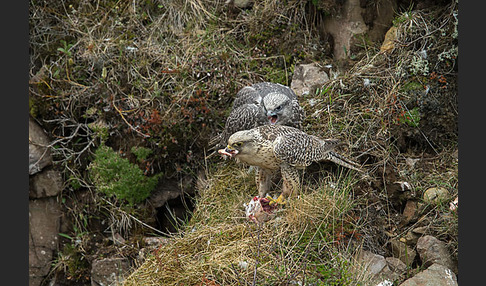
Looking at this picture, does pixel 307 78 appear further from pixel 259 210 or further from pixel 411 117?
pixel 259 210

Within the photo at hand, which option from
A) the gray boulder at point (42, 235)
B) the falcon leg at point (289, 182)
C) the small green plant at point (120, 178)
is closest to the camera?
the falcon leg at point (289, 182)

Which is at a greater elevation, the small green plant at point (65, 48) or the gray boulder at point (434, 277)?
the small green plant at point (65, 48)

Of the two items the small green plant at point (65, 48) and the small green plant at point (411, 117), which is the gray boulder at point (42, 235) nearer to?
the small green plant at point (65, 48)

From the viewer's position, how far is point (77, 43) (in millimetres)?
6695

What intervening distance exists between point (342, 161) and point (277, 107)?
783mm

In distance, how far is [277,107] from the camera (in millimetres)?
5133

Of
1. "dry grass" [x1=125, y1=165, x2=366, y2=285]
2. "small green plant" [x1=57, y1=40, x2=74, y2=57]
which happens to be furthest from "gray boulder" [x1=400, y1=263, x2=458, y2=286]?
"small green plant" [x1=57, y1=40, x2=74, y2=57]

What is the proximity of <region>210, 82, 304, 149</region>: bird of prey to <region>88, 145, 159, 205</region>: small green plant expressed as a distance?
120 cm

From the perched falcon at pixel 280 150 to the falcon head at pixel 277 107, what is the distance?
0.20m

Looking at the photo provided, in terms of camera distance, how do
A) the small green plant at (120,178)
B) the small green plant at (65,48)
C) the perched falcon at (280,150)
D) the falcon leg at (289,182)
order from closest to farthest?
the perched falcon at (280,150) < the falcon leg at (289,182) < the small green plant at (120,178) < the small green plant at (65,48)

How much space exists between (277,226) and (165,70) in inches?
103

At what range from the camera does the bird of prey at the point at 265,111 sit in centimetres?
516

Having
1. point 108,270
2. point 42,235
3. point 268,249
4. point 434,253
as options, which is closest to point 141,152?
point 108,270

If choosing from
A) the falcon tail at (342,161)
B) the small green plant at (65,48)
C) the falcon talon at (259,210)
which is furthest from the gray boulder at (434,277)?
the small green plant at (65,48)
